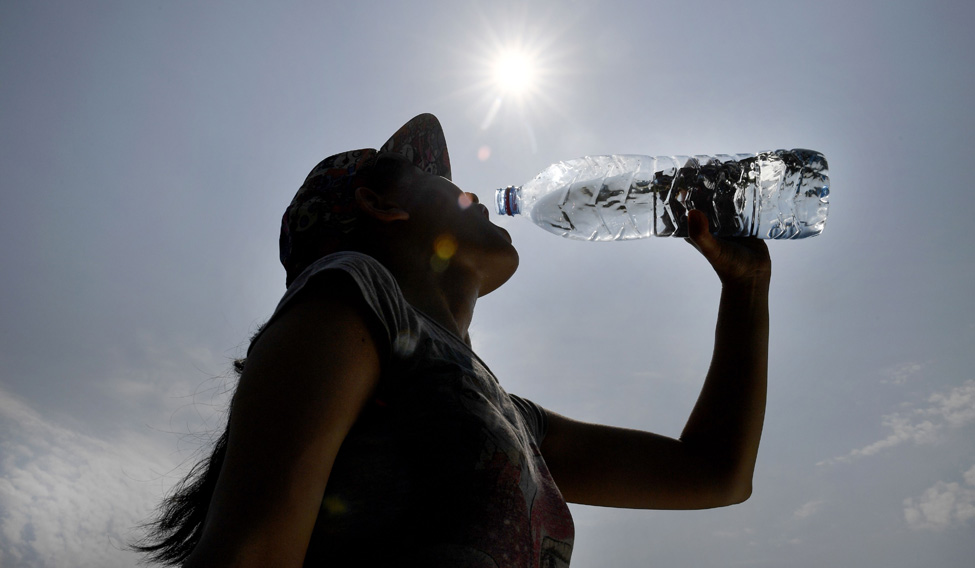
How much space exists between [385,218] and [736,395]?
151cm

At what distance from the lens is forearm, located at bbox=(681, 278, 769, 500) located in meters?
2.24

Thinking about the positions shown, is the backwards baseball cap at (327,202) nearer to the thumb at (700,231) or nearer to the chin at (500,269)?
the chin at (500,269)

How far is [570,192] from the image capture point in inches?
138

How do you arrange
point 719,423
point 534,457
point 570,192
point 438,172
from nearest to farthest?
point 534,457, point 719,423, point 438,172, point 570,192

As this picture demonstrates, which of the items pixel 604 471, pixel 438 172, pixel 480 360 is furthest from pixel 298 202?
pixel 604 471

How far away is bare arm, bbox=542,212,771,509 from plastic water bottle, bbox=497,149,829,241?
22.6 inches

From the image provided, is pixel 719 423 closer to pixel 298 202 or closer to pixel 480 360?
pixel 480 360

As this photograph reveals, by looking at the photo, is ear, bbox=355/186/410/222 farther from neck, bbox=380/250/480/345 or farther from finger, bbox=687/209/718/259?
finger, bbox=687/209/718/259

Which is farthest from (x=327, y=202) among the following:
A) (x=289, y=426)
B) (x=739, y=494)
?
(x=739, y=494)

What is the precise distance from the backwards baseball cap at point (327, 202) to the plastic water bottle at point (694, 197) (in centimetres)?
103

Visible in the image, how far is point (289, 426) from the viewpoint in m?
1.01

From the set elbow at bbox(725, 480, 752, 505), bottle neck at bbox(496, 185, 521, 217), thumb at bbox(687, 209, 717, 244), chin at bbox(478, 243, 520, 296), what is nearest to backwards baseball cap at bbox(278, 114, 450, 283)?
chin at bbox(478, 243, 520, 296)

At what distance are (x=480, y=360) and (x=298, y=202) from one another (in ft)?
2.95

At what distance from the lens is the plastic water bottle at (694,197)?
301cm
